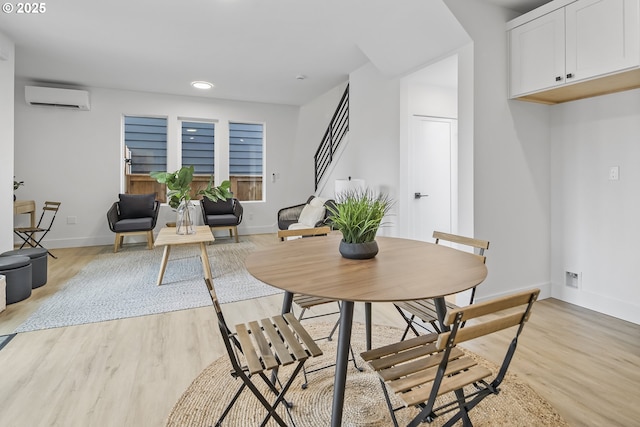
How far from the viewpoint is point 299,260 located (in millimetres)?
1608

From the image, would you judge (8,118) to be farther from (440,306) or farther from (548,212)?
(548,212)

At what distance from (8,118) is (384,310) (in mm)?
4578

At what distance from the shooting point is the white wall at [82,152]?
18.2 feet

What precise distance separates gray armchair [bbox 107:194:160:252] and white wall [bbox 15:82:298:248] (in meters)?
0.55

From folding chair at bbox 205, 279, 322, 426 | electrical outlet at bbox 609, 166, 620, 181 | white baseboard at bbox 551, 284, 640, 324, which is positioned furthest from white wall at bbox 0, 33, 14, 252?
electrical outlet at bbox 609, 166, 620, 181

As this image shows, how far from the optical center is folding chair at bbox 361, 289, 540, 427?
3.25ft

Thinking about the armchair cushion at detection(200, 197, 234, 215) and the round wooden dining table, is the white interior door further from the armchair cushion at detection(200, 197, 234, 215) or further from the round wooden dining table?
the armchair cushion at detection(200, 197, 234, 215)

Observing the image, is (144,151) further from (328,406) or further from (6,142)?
(328,406)

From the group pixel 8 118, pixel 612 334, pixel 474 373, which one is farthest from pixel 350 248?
pixel 8 118

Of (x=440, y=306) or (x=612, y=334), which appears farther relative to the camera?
(x=612, y=334)

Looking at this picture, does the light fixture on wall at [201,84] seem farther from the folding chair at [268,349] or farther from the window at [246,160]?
the folding chair at [268,349]

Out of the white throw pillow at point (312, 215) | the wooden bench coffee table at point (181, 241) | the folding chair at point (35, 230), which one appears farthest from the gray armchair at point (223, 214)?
the folding chair at point (35, 230)

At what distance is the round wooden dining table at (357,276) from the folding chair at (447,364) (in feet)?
0.46

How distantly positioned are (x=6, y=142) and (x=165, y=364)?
3.53m
